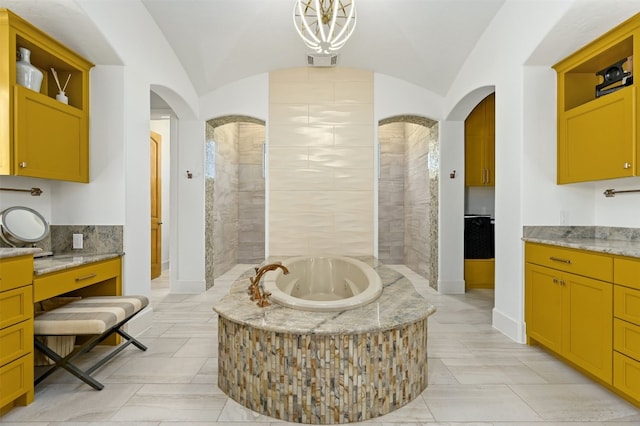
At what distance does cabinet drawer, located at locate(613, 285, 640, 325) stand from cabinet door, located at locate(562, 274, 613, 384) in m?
0.03

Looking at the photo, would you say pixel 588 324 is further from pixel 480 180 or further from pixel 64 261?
pixel 64 261

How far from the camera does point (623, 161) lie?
2.32 metres

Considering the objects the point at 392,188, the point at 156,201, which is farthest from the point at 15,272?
the point at 392,188

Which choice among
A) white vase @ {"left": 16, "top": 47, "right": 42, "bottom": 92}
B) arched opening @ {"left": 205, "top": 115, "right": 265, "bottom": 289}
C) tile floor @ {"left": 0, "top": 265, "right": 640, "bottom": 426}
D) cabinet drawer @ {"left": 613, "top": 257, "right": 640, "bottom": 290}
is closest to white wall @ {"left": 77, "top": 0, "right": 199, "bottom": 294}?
white vase @ {"left": 16, "top": 47, "right": 42, "bottom": 92}

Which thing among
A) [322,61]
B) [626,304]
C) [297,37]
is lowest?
[626,304]

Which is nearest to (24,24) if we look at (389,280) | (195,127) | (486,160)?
(195,127)

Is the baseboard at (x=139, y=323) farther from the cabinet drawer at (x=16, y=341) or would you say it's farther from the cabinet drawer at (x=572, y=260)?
the cabinet drawer at (x=572, y=260)

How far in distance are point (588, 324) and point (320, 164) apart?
316cm

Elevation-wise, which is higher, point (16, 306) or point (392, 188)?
point (392, 188)

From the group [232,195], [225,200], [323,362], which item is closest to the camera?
[323,362]

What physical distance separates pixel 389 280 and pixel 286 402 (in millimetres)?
1338

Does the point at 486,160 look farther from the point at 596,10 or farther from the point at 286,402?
the point at 286,402

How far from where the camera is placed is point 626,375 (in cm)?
189

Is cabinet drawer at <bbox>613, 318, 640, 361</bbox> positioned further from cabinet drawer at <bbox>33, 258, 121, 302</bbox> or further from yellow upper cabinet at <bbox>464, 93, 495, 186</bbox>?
cabinet drawer at <bbox>33, 258, 121, 302</bbox>
